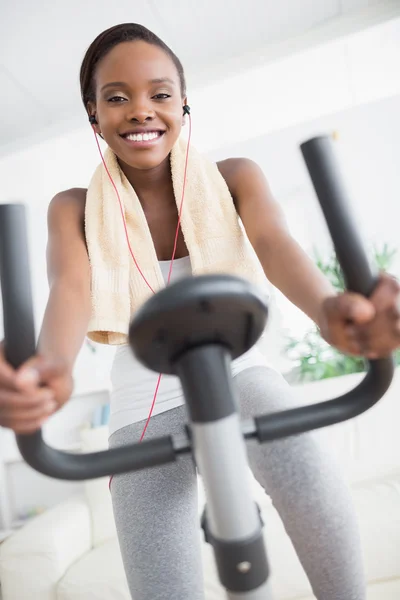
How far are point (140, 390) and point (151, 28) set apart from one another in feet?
9.22

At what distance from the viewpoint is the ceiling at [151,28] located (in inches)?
112

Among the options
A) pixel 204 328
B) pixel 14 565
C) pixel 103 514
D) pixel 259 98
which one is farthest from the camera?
pixel 259 98

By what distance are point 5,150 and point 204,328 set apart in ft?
13.0

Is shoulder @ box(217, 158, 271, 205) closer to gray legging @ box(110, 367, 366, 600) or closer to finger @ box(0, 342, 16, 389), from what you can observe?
gray legging @ box(110, 367, 366, 600)

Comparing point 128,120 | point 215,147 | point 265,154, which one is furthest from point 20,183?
point 128,120

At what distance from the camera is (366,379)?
0.57m

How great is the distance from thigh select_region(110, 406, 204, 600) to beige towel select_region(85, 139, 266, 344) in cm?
25

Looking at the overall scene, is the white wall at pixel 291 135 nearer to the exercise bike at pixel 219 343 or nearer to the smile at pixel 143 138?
the smile at pixel 143 138

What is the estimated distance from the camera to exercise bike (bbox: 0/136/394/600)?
0.44 meters

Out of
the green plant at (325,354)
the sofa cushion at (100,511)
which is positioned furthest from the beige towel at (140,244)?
the green plant at (325,354)

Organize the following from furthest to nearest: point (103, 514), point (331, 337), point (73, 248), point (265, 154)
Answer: point (265, 154) < point (103, 514) < point (73, 248) < point (331, 337)

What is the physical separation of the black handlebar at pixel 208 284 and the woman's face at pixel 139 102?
0.59 m

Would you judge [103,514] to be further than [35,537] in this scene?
Yes

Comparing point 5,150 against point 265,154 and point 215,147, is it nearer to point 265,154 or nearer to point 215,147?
point 215,147
